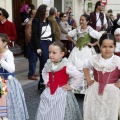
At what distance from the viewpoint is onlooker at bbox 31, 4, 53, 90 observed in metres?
6.68

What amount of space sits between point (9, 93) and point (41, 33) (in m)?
2.38

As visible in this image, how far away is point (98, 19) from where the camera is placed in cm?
929

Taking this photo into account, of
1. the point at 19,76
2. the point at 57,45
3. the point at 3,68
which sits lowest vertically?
the point at 19,76

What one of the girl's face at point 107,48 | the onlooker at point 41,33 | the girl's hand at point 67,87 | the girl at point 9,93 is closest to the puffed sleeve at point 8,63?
the girl at point 9,93

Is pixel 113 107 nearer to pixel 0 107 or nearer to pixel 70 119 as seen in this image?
pixel 70 119

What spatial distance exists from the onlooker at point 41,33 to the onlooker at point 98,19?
2.50m

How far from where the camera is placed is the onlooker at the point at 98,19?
9180mm

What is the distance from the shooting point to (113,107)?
159 inches

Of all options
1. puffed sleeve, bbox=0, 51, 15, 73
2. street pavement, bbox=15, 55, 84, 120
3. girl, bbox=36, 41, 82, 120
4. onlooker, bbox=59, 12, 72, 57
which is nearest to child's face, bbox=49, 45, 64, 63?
girl, bbox=36, 41, 82, 120

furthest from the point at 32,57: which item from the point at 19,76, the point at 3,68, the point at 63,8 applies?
the point at 63,8

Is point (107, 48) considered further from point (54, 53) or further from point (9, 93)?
point (9, 93)

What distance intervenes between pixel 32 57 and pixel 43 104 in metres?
4.19

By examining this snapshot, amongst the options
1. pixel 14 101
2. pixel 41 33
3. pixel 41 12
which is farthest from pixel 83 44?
pixel 14 101

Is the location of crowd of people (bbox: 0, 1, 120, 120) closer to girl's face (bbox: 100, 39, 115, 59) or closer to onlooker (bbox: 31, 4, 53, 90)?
girl's face (bbox: 100, 39, 115, 59)
